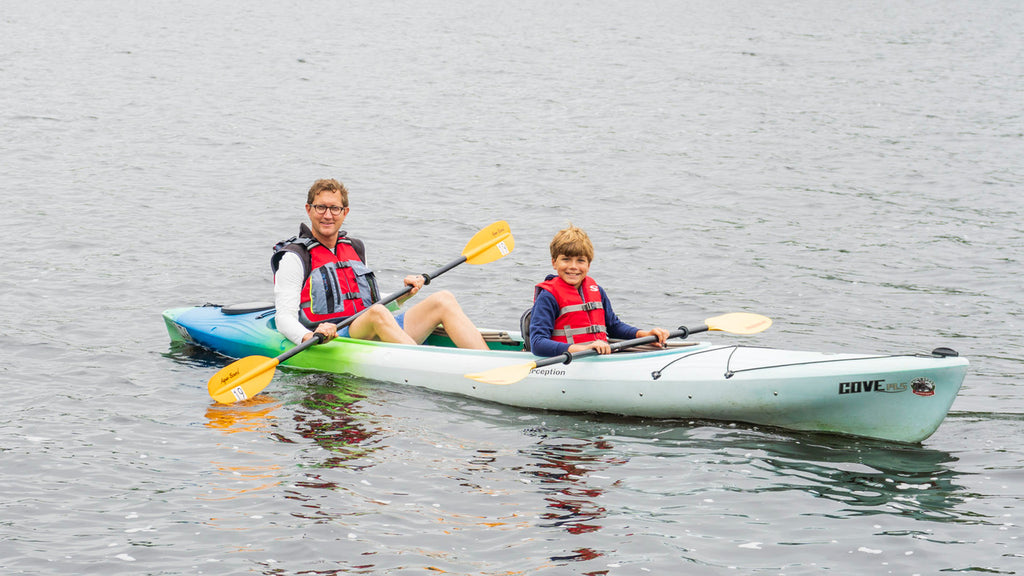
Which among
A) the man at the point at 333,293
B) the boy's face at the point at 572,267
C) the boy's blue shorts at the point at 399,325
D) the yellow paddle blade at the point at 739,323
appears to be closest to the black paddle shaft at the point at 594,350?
the yellow paddle blade at the point at 739,323

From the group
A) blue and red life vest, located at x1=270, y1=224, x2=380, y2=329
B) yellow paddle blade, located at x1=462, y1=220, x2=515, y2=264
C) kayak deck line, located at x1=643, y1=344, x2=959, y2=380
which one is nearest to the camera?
kayak deck line, located at x1=643, y1=344, x2=959, y2=380

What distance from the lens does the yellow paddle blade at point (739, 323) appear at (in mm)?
6516

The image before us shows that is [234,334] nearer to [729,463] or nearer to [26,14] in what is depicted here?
[729,463]

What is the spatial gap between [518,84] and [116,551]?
16803 millimetres

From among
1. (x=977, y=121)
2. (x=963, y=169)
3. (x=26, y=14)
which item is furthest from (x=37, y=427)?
(x=26, y=14)

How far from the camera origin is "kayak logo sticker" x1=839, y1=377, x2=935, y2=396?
18.1 feet

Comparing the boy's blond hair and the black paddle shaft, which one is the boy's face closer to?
the boy's blond hair

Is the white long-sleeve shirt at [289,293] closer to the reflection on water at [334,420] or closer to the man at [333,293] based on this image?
the man at [333,293]

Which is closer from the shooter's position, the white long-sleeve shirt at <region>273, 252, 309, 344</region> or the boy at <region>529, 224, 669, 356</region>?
the boy at <region>529, 224, 669, 356</region>

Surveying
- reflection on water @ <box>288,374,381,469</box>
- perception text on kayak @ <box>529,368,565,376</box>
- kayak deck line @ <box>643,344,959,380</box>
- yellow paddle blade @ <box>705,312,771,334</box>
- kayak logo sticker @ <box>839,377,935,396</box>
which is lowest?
reflection on water @ <box>288,374,381,469</box>

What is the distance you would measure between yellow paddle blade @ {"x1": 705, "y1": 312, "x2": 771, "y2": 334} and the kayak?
6.9 inches

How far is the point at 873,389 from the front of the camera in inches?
222

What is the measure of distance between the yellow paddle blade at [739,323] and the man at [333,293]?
4.74 feet

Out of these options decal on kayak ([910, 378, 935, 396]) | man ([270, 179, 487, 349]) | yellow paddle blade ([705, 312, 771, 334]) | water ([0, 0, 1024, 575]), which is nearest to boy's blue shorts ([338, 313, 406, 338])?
man ([270, 179, 487, 349])
